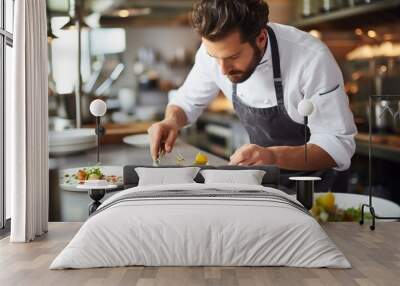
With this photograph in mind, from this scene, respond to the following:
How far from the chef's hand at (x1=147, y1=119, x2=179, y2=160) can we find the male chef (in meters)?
0.01

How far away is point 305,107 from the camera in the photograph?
6426 millimetres

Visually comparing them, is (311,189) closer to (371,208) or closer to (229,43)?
(371,208)

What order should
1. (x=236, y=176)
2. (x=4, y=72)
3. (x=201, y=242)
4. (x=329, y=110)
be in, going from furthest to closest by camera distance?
1. (x=329, y=110)
2. (x=4, y=72)
3. (x=236, y=176)
4. (x=201, y=242)

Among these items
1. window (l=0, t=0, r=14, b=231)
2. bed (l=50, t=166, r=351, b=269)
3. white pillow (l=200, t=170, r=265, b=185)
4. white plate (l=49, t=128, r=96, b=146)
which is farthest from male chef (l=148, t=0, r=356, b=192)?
bed (l=50, t=166, r=351, b=269)

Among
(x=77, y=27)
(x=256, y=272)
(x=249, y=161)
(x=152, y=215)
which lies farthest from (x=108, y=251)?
(x=77, y=27)

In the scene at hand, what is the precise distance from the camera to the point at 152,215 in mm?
4785

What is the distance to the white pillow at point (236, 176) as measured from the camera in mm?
6281

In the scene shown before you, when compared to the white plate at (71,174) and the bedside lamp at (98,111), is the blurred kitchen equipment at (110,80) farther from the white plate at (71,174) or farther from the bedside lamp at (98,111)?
the white plate at (71,174)

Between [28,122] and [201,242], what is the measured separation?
217 centimetres

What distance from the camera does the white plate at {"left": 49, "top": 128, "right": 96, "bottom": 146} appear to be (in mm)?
6855

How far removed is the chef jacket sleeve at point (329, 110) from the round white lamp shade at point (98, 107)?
196cm

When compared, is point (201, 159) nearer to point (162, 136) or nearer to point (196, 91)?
point (162, 136)

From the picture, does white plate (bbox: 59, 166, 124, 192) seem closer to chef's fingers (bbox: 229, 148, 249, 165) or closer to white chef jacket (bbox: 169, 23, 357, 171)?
white chef jacket (bbox: 169, 23, 357, 171)

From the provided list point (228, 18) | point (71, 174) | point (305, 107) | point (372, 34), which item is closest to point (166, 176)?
point (71, 174)
